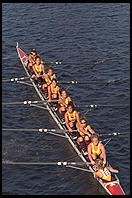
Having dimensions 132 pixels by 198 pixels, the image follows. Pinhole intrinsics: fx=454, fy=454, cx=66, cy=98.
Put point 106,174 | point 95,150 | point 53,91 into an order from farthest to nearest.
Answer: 1. point 53,91
2. point 95,150
3. point 106,174

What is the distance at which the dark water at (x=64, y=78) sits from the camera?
29422mm

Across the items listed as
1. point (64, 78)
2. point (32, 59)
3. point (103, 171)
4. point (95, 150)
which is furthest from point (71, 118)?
point (32, 59)

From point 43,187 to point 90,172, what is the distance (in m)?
3.22

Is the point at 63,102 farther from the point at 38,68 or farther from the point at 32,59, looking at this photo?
the point at 32,59

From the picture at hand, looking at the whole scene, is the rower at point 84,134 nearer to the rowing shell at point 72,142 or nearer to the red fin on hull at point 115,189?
the rowing shell at point 72,142

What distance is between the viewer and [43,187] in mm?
28609

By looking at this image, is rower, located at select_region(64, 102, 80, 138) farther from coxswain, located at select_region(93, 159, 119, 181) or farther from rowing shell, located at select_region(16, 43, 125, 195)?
coxswain, located at select_region(93, 159, 119, 181)

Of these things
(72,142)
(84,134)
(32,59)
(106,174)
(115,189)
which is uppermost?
(32,59)

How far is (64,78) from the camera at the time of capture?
1620 inches

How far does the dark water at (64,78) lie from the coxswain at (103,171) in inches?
43.5

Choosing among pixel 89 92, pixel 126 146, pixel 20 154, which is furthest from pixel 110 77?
pixel 20 154

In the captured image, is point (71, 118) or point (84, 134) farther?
point (71, 118)

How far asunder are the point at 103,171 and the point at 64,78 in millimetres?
14970

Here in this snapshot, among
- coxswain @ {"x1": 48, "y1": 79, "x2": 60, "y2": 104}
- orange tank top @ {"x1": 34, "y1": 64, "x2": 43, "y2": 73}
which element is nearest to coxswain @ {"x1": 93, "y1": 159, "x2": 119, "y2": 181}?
coxswain @ {"x1": 48, "y1": 79, "x2": 60, "y2": 104}
